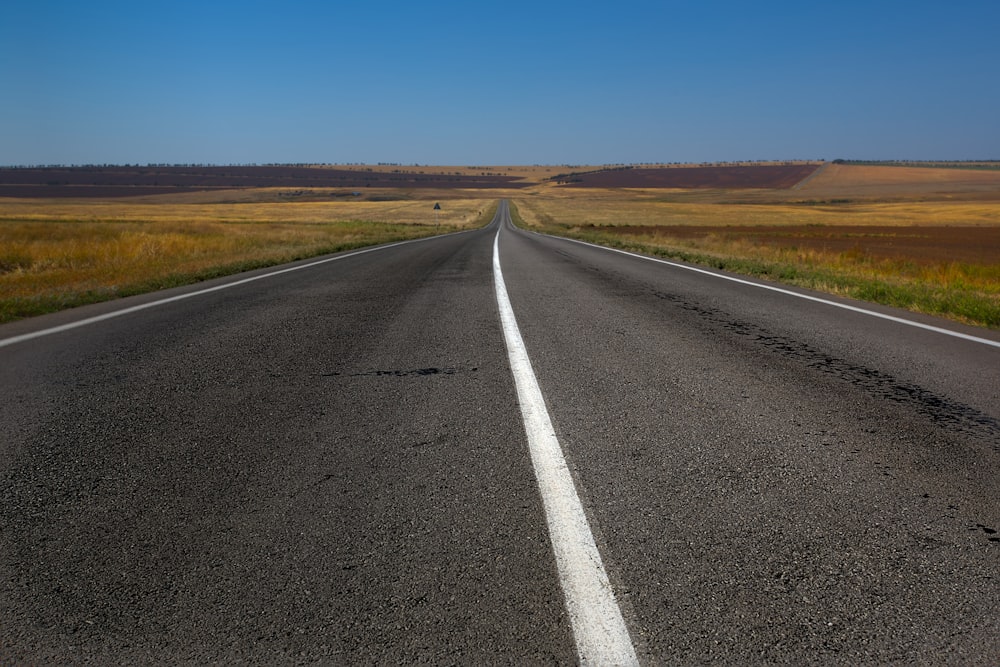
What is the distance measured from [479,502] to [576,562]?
0.64m

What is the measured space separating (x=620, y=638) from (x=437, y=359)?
3.90m

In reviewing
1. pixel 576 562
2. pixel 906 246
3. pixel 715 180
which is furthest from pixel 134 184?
pixel 576 562

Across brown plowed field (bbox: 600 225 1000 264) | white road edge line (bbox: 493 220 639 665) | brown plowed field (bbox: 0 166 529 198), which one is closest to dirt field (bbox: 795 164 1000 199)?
brown plowed field (bbox: 600 225 1000 264)

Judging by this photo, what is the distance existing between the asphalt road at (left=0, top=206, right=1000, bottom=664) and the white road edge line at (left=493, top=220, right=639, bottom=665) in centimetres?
5

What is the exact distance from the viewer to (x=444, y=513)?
280 cm

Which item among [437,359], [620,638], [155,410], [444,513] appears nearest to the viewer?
[620,638]

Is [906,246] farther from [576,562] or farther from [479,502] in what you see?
[576,562]

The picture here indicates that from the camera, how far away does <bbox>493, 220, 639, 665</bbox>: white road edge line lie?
1.96 metres

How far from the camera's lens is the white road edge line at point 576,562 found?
1.96 metres

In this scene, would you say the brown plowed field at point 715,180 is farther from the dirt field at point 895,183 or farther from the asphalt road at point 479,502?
the asphalt road at point 479,502

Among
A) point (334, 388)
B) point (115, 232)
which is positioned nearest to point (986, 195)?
point (115, 232)

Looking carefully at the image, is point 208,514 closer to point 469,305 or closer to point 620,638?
point 620,638

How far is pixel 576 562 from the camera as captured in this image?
239cm

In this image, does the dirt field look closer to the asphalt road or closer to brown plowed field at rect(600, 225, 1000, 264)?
brown plowed field at rect(600, 225, 1000, 264)
